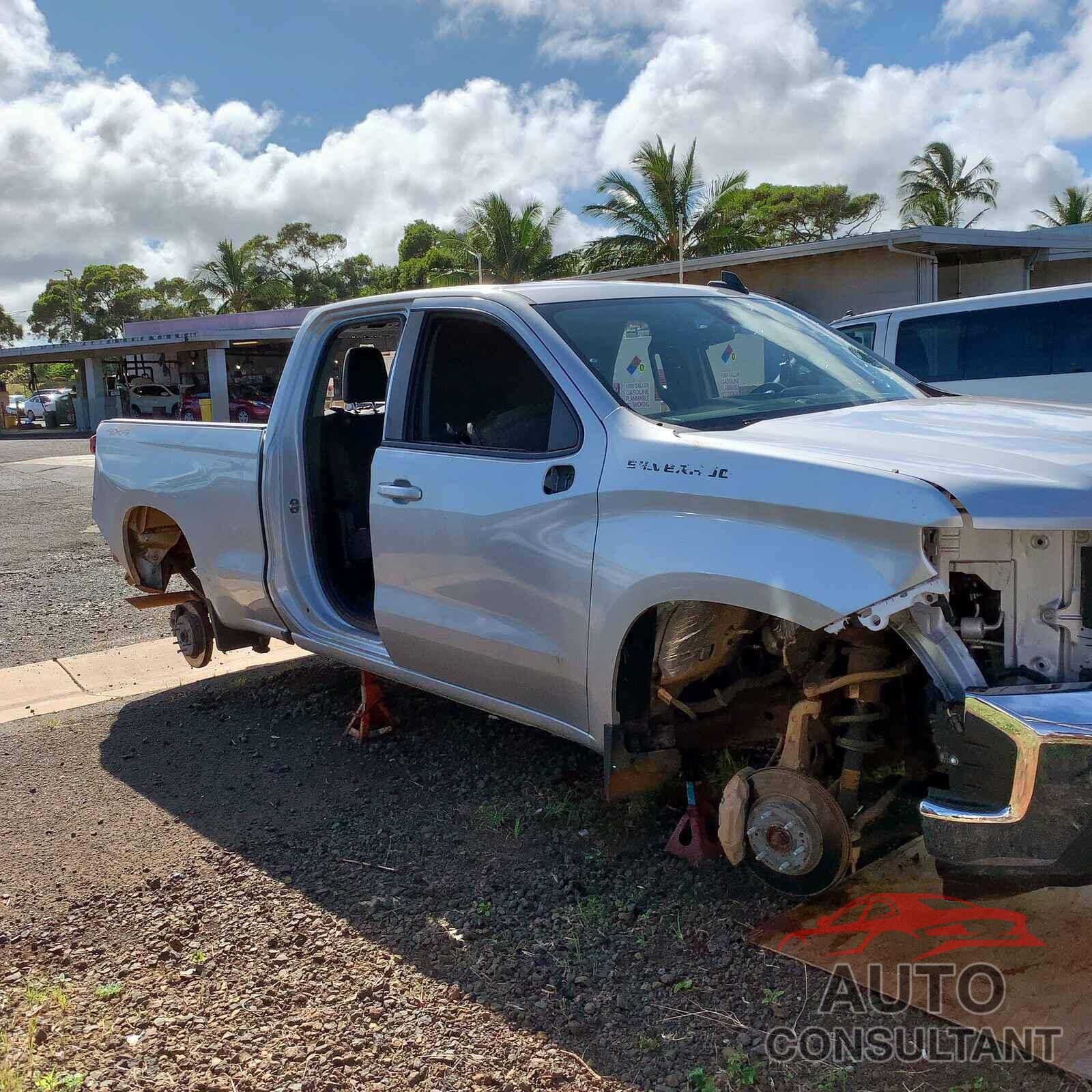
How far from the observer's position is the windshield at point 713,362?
12.2 feet

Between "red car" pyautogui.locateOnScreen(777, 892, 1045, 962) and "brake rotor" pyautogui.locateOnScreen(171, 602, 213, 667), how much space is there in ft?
11.9

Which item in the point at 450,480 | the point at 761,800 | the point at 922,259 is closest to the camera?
the point at 761,800

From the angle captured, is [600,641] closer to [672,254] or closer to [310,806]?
[310,806]

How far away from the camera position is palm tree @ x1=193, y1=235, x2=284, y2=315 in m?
52.8

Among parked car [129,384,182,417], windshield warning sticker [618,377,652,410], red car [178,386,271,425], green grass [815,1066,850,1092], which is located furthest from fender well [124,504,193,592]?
parked car [129,384,182,417]

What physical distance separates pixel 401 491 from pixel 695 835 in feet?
5.40

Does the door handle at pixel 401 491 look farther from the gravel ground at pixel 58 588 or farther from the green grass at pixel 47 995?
the gravel ground at pixel 58 588

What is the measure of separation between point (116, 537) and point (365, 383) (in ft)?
5.75

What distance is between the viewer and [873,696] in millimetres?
3127

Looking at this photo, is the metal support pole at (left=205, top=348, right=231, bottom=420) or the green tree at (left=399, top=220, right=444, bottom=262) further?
the green tree at (left=399, top=220, right=444, bottom=262)

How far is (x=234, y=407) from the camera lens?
110 feet

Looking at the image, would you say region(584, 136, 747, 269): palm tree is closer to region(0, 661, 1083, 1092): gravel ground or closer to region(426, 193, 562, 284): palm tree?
region(426, 193, 562, 284): palm tree

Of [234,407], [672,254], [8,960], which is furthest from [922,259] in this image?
[234,407]

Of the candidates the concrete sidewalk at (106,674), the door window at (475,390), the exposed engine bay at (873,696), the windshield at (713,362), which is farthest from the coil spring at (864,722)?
the concrete sidewalk at (106,674)
